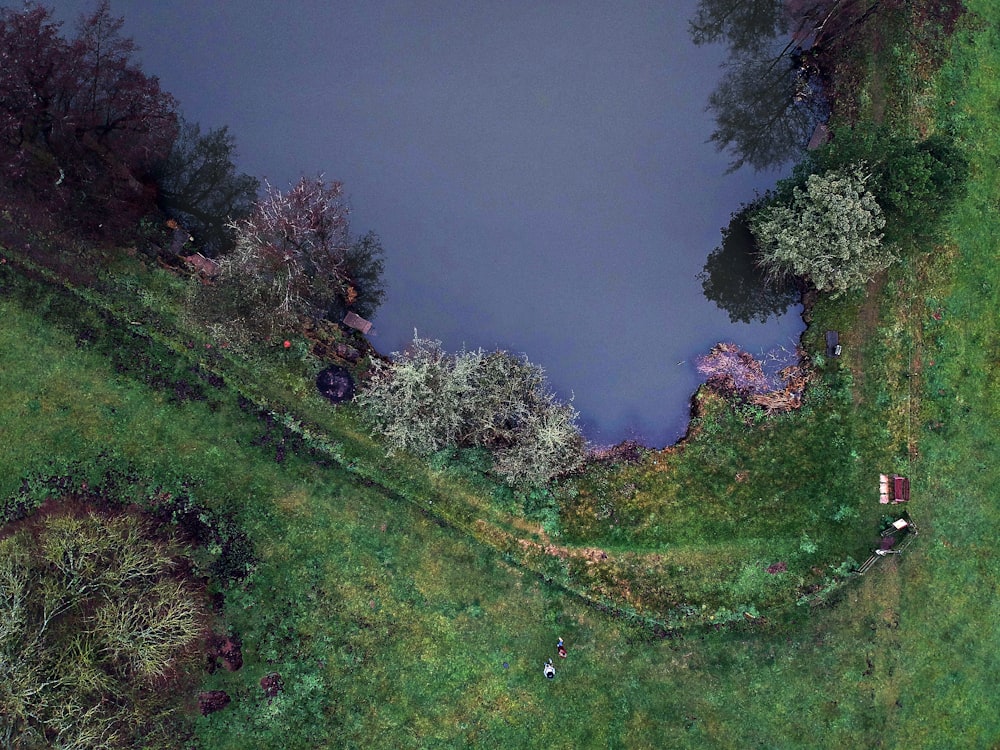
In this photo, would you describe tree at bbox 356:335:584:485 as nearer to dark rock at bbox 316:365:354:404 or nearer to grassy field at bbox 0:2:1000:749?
dark rock at bbox 316:365:354:404

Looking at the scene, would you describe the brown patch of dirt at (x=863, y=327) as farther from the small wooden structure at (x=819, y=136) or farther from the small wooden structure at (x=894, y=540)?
the small wooden structure at (x=819, y=136)

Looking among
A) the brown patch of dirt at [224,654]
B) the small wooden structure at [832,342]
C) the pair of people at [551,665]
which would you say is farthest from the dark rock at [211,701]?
the small wooden structure at [832,342]

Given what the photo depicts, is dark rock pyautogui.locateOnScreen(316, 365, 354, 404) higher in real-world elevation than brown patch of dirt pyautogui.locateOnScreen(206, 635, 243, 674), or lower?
higher

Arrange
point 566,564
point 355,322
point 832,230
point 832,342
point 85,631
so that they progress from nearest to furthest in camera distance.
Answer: point 85,631
point 832,230
point 566,564
point 832,342
point 355,322

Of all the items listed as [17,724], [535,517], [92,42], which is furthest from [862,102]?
[17,724]

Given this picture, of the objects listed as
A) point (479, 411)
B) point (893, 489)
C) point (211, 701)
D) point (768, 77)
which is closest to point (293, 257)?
point (479, 411)

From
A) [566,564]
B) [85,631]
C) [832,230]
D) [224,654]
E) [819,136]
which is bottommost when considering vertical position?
[85,631]

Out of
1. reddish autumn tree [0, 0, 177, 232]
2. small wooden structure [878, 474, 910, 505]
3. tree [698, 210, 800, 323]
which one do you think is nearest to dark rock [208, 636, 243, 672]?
reddish autumn tree [0, 0, 177, 232]

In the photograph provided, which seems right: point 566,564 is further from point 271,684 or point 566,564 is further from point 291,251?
point 291,251
